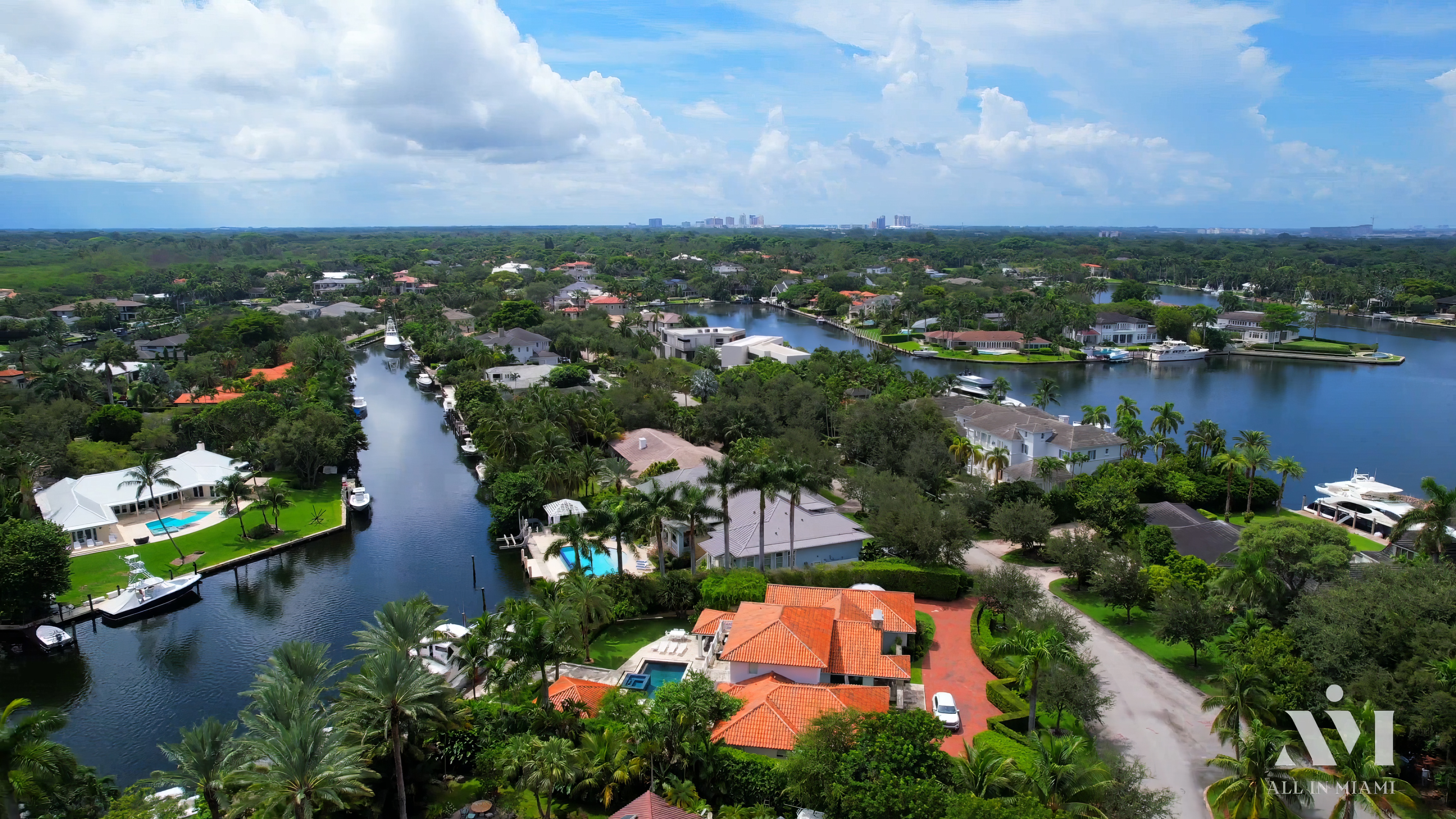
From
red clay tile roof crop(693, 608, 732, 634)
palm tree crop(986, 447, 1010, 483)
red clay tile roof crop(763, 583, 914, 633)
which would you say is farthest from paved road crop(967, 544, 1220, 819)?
palm tree crop(986, 447, 1010, 483)

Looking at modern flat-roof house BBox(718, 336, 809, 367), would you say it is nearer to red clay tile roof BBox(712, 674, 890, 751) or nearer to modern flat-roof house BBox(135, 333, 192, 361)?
modern flat-roof house BBox(135, 333, 192, 361)

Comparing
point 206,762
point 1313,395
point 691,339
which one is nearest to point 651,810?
point 206,762

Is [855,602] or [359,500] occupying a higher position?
[855,602]

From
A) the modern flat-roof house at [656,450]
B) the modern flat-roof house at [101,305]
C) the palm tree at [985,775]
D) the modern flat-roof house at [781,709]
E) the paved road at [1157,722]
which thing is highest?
the modern flat-roof house at [101,305]

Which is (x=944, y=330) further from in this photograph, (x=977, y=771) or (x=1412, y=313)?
(x=977, y=771)

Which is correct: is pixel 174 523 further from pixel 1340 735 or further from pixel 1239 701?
pixel 1340 735

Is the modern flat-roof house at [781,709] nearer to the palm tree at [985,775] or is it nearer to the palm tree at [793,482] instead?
the palm tree at [985,775]

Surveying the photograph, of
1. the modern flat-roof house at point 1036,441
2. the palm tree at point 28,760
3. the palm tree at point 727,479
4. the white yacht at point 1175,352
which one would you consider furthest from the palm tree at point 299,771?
the white yacht at point 1175,352
